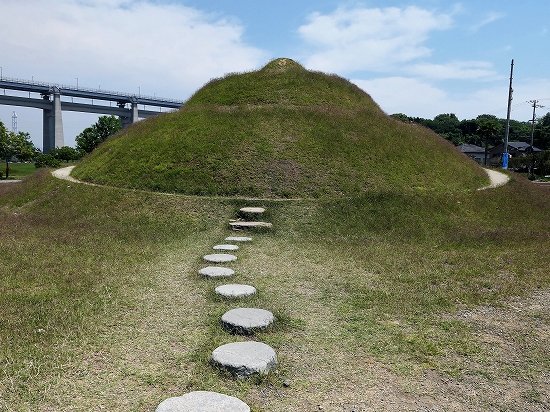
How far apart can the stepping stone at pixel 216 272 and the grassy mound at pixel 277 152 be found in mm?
6743

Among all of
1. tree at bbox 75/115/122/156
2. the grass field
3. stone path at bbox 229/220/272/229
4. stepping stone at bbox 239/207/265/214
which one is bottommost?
the grass field

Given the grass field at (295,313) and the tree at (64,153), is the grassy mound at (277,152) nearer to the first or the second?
the grass field at (295,313)

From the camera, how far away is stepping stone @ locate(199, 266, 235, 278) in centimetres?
727

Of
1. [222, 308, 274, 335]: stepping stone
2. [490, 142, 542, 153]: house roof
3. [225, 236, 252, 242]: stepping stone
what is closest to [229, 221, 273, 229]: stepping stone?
[225, 236, 252, 242]: stepping stone

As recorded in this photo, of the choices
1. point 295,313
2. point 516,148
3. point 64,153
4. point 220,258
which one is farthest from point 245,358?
point 516,148

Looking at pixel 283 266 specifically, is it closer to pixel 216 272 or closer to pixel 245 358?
pixel 216 272

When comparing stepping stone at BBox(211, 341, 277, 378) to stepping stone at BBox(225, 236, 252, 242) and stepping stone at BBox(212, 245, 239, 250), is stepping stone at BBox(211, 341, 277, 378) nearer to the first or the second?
stepping stone at BBox(212, 245, 239, 250)

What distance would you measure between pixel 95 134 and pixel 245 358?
54.6 m

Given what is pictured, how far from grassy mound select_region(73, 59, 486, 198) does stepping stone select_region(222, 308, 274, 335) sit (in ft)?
29.8

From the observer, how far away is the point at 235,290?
632cm

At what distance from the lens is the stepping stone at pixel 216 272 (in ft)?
23.9

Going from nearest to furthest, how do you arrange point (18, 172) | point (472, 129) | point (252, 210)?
point (252, 210)
point (18, 172)
point (472, 129)

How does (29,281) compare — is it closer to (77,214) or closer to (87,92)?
(77,214)

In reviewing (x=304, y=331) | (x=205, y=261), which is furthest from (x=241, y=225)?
(x=304, y=331)
